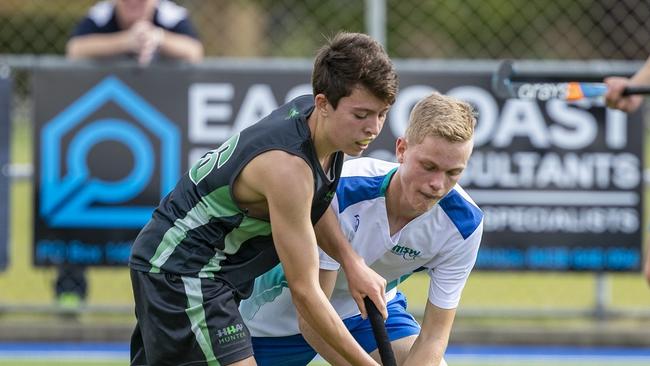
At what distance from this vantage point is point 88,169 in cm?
782

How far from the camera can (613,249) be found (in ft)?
25.8

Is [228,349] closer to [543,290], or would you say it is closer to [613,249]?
[613,249]

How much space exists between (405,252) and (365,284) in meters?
0.41

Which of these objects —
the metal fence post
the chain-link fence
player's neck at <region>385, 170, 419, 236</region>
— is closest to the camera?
player's neck at <region>385, 170, 419, 236</region>

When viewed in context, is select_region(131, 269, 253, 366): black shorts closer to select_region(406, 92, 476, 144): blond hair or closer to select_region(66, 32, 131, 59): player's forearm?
select_region(406, 92, 476, 144): blond hair

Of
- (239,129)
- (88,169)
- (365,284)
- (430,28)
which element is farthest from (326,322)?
(430,28)

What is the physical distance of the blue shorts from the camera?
4914mm

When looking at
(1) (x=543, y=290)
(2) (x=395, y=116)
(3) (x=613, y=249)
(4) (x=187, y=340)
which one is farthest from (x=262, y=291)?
(1) (x=543, y=290)

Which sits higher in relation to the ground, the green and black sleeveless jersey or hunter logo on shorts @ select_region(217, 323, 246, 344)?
the green and black sleeveless jersey

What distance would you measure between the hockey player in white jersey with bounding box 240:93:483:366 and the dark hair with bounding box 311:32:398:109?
298 millimetres

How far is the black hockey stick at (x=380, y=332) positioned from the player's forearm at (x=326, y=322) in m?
0.18

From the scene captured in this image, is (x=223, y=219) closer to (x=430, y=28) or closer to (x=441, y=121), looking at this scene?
(x=441, y=121)

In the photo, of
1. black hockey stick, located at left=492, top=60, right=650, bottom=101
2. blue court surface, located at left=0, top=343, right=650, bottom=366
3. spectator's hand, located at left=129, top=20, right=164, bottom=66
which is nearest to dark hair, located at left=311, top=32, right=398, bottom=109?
black hockey stick, located at left=492, top=60, right=650, bottom=101

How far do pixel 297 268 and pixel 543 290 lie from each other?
5304 millimetres
